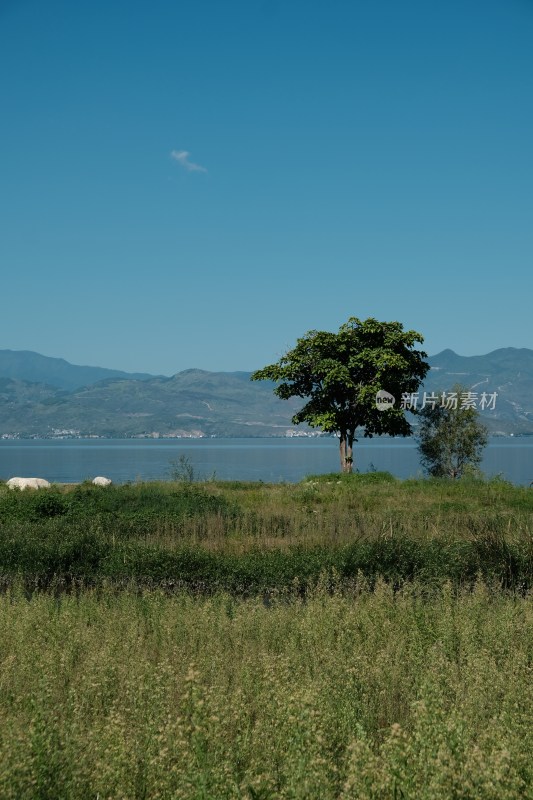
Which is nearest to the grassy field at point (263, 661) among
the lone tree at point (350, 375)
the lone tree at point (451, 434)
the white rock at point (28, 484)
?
the white rock at point (28, 484)

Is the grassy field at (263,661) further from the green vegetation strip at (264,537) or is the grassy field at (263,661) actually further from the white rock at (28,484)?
the white rock at (28,484)

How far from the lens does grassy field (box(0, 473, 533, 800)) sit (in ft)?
14.3

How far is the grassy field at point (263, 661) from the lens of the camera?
14.3 feet

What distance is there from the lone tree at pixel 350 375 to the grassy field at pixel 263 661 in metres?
18.5

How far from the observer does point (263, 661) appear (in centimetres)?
677

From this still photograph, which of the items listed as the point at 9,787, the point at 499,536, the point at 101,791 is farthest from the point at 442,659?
the point at 499,536

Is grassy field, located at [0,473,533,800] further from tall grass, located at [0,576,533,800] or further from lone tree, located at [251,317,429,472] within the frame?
lone tree, located at [251,317,429,472]

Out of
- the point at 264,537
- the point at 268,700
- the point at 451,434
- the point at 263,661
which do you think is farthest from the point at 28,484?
the point at 451,434

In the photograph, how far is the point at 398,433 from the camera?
130 ft

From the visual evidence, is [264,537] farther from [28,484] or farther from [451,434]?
[451,434]

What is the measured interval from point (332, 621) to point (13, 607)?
420 centimetres

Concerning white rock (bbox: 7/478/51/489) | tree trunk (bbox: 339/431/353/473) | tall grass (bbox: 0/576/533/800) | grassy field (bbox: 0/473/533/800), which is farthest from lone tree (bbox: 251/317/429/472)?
tall grass (bbox: 0/576/533/800)

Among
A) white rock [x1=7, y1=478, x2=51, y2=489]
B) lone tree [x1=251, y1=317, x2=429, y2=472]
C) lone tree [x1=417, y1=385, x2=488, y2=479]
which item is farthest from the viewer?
lone tree [x1=417, y1=385, x2=488, y2=479]

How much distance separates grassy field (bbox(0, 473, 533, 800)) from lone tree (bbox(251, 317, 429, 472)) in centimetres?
1848
